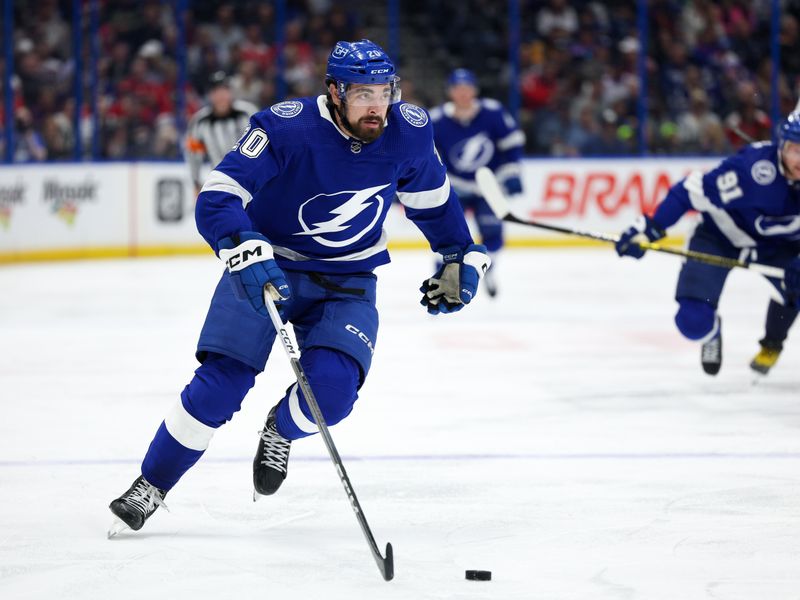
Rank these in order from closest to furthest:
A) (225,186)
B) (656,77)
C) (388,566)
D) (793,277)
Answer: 1. (388,566)
2. (225,186)
3. (793,277)
4. (656,77)

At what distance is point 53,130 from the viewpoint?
9852 mm

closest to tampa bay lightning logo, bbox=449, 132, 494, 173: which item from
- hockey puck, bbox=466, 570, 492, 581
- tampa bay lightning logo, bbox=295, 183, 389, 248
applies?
tampa bay lightning logo, bbox=295, 183, 389, 248

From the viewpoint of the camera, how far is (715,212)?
16.7ft

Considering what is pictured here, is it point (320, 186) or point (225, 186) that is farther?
point (320, 186)

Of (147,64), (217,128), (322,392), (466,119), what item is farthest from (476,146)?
(322,392)

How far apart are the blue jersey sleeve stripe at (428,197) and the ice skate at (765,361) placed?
7.59 feet

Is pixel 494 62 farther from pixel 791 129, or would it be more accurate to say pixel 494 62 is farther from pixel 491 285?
pixel 791 129

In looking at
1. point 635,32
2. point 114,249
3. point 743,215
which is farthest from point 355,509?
point 635,32

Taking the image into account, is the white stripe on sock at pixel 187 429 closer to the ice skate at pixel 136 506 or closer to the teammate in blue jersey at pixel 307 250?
the teammate in blue jersey at pixel 307 250

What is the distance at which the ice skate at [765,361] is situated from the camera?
17.2 feet

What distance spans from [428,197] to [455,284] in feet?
0.71

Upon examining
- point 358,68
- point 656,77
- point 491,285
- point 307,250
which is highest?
point 358,68

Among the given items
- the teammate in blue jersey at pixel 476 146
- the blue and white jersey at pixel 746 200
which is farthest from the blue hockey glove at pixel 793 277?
the teammate in blue jersey at pixel 476 146

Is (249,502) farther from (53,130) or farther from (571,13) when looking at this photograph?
(571,13)
